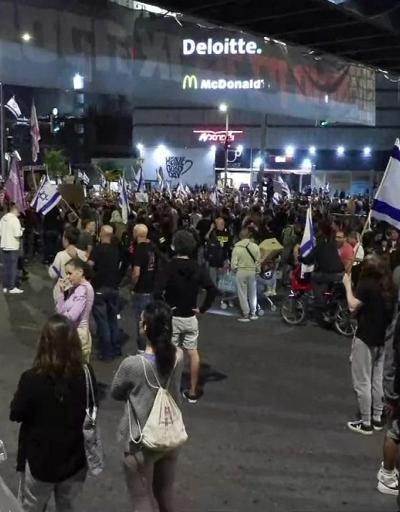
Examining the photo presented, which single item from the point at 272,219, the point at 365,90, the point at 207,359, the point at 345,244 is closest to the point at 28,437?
the point at 207,359

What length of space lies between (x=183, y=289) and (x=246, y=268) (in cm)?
433

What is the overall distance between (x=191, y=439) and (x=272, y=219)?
458 inches

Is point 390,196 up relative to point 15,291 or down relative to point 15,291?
up

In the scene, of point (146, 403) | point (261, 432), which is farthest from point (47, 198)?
point (146, 403)

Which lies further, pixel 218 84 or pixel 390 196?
pixel 218 84

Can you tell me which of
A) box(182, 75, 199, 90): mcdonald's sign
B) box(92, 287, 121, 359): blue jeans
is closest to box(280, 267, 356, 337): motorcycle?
box(92, 287, 121, 359): blue jeans

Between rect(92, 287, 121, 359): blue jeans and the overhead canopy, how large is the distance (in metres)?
3.58

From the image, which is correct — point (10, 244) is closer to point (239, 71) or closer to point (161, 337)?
point (239, 71)

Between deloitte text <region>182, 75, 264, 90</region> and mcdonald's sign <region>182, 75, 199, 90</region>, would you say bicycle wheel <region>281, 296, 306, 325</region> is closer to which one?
deloitte text <region>182, 75, 264, 90</region>

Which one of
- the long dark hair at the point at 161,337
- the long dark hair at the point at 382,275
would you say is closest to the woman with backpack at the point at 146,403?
the long dark hair at the point at 161,337

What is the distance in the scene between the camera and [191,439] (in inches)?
254

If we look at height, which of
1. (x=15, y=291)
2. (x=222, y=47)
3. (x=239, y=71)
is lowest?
(x=15, y=291)

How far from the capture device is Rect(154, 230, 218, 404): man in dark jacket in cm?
720

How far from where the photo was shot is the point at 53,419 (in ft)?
12.2
